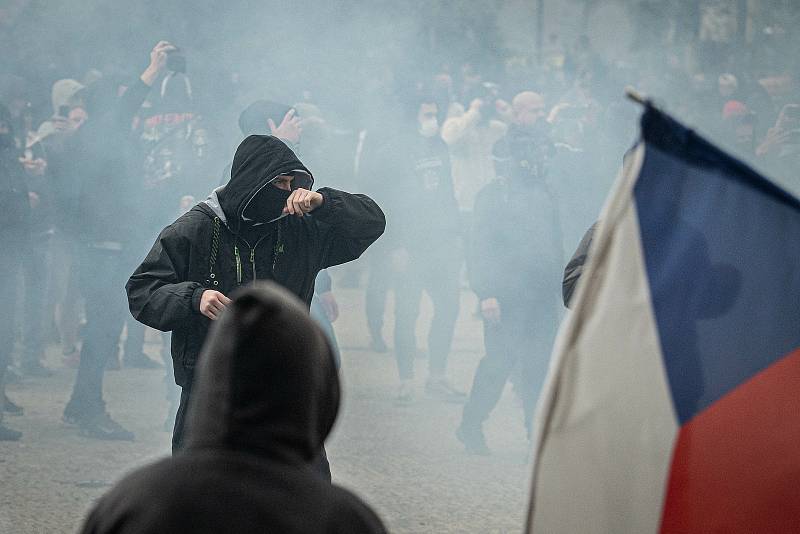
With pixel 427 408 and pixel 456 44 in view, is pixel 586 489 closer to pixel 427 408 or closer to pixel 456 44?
pixel 427 408

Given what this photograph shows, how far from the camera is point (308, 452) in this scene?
167cm

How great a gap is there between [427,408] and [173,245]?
3949mm

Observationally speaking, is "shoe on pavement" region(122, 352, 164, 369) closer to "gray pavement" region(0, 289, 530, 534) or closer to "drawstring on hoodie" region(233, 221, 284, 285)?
"gray pavement" region(0, 289, 530, 534)

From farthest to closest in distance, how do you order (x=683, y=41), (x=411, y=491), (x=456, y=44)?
(x=683, y=41) < (x=456, y=44) < (x=411, y=491)

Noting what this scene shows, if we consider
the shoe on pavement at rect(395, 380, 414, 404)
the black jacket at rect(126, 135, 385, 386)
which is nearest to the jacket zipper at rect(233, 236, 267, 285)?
the black jacket at rect(126, 135, 385, 386)

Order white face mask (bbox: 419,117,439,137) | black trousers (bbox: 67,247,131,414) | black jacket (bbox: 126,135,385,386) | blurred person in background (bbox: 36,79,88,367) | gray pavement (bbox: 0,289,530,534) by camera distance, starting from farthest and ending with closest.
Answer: white face mask (bbox: 419,117,439,137) → blurred person in background (bbox: 36,79,88,367) → black trousers (bbox: 67,247,131,414) → gray pavement (bbox: 0,289,530,534) → black jacket (bbox: 126,135,385,386)

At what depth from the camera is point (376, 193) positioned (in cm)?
910

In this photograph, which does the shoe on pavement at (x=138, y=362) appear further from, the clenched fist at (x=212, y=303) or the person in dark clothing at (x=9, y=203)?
the clenched fist at (x=212, y=303)

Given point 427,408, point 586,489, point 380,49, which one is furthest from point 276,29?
point 586,489

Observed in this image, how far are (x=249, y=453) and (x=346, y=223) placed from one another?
7.41 ft

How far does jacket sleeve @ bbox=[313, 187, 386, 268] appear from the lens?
152 inches

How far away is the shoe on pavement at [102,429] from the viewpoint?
6348 millimetres

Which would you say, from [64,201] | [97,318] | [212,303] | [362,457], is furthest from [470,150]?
[212,303]

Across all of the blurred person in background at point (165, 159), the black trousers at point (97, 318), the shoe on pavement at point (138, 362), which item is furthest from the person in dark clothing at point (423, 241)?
the black trousers at point (97, 318)
